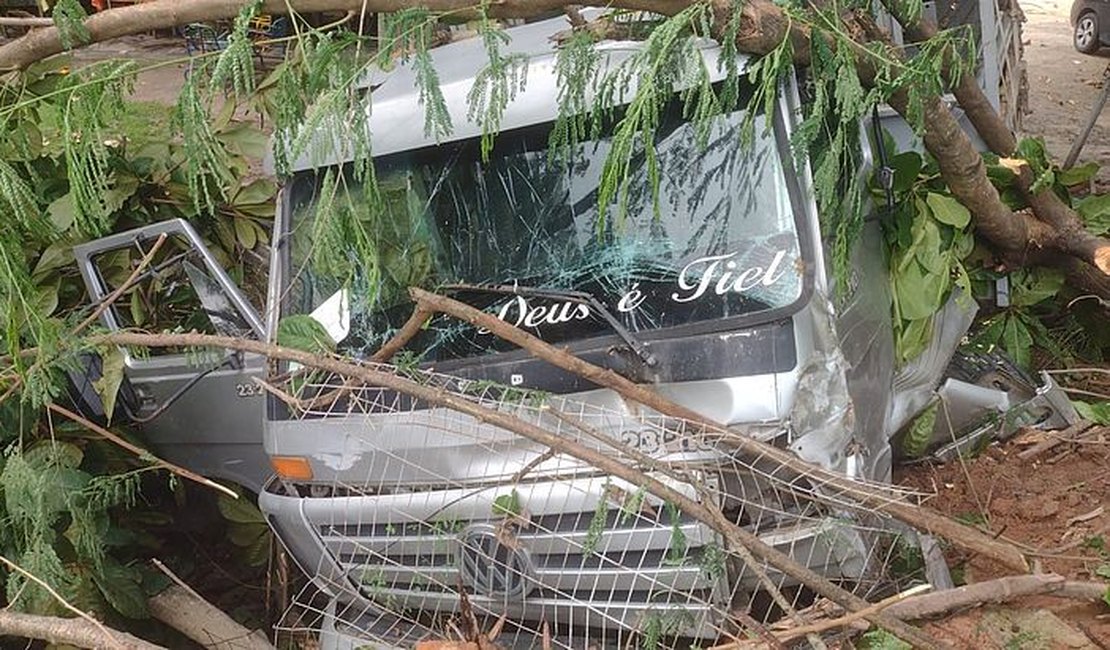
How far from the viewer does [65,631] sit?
9.07 ft

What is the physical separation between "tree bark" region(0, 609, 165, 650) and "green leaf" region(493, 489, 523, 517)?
93 cm

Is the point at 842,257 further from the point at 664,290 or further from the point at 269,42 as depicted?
the point at 269,42

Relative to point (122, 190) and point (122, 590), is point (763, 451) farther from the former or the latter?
point (122, 190)

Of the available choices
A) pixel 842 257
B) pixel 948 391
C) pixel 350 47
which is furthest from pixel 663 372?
pixel 948 391

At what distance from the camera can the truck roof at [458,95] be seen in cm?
319

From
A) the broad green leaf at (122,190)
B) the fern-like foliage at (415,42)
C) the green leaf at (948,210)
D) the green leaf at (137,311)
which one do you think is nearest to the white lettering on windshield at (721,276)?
the fern-like foliage at (415,42)

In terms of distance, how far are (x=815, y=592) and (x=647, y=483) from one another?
1.80 feet

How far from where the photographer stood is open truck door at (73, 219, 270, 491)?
447cm

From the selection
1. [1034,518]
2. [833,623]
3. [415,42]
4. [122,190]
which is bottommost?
[1034,518]

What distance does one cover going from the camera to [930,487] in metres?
4.00

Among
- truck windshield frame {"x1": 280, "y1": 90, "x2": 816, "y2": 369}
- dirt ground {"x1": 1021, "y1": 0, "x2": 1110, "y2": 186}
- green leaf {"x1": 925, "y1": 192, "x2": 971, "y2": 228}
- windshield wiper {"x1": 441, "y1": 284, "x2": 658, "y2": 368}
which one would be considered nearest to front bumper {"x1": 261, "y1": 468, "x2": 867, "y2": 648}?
windshield wiper {"x1": 441, "y1": 284, "x2": 658, "y2": 368}

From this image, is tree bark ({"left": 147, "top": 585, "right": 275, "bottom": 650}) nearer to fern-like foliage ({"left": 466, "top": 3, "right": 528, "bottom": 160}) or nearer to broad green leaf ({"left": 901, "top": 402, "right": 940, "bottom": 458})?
fern-like foliage ({"left": 466, "top": 3, "right": 528, "bottom": 160})

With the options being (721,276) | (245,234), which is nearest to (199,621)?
(245,234)

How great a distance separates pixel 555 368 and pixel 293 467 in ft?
2.99
